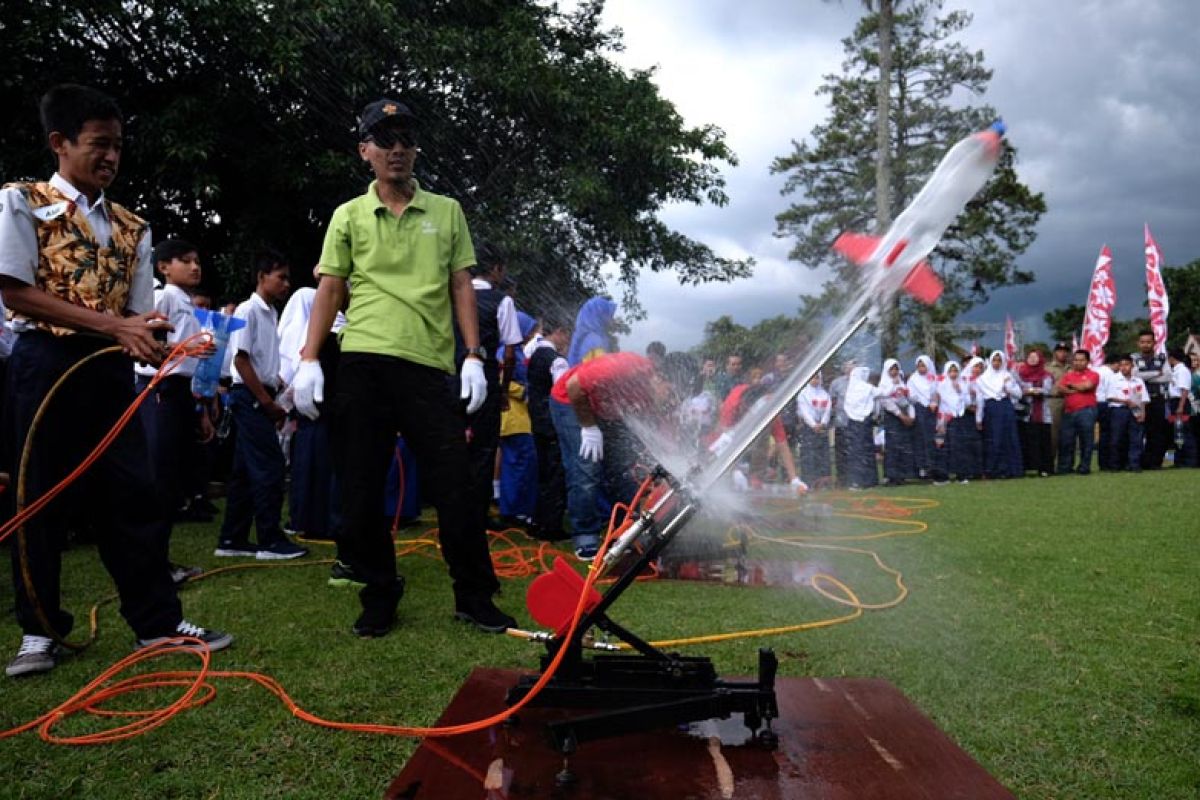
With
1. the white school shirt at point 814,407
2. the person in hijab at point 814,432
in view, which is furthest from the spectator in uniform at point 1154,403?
the white school shirt at point 814,407

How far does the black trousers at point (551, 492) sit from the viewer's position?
7176mm

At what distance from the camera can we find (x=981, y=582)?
5.22 meters

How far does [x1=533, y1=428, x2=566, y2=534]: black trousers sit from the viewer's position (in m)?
7.18

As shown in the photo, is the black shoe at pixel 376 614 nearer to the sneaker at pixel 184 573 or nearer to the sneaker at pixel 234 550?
the sneaker at pixel 184 573

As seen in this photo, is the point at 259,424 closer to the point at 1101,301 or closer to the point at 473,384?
the point at 473,384

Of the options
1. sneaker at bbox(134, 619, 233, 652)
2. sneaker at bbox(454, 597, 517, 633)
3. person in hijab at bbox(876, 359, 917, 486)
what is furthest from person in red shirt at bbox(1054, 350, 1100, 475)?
sneaker at bbox(134, 619, 233, 652)

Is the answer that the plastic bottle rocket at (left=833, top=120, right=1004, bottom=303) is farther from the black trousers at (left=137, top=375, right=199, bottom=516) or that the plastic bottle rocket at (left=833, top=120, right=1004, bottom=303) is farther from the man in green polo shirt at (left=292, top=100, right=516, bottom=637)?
the black trousers at (left=137, top=375, right=199, bottom=516)

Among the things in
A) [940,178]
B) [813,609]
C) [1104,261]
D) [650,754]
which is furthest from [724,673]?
[1104,261]

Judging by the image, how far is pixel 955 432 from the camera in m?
14.8

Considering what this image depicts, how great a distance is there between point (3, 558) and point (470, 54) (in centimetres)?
930

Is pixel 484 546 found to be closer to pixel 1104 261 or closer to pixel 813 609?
pixel 813 609

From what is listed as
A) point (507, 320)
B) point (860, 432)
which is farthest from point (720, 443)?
point (860, 432)

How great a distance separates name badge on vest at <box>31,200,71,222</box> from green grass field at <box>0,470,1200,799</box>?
1902mm

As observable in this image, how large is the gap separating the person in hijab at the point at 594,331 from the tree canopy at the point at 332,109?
4.76m
